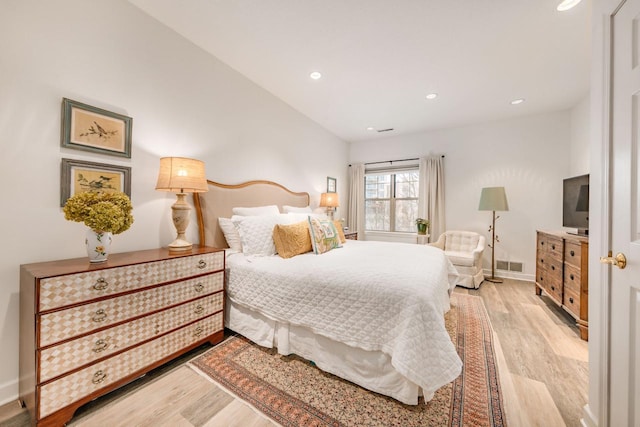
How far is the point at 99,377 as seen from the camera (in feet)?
4.40

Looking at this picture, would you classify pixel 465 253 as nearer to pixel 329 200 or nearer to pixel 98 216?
pixel 329 200

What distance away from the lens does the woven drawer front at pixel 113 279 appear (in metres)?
1.19

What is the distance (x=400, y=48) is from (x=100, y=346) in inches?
123

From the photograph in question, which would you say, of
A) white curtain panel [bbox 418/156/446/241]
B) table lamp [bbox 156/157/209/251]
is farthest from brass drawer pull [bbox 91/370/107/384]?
white curtain panel [bbox 418/156/446/241]

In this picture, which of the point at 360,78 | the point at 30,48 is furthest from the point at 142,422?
the point at 360,78

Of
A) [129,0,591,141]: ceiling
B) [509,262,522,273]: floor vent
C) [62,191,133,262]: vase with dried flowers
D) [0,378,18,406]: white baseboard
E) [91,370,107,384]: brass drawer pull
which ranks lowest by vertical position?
[0,378,18,406]: white baseboard

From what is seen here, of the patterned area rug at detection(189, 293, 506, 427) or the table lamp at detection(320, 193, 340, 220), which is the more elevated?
the table lamp at detection(320, 193, 340, 220)

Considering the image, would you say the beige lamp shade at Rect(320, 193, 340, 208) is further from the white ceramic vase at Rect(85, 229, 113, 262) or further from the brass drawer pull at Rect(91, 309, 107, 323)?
the brass drawer pull at Rect(91, 309, 107, 323)

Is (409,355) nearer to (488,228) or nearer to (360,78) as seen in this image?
(360,78)

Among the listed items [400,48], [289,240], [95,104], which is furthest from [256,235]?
[400,48]

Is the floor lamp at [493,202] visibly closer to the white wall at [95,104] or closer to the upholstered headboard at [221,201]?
the upholstered headboard at [221,201]

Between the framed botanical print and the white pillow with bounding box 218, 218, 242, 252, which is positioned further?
the framed botanical print

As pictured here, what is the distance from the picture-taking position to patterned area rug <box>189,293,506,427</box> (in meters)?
1.32

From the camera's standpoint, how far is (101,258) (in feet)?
4.81
